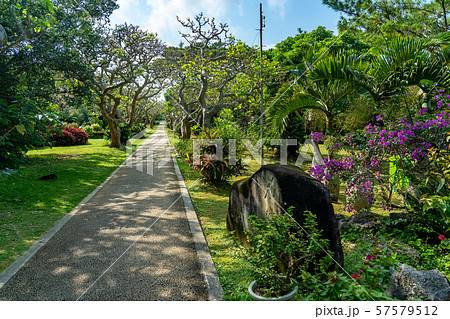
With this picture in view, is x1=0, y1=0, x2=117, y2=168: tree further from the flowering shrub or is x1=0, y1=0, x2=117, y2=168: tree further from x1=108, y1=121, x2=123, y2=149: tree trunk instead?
the flowering shrub

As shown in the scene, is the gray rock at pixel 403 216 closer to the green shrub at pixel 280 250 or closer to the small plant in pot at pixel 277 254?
the green shrub at pixel 280 250

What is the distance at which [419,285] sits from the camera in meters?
2.96

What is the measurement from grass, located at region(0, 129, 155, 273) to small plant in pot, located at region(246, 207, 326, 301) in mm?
3584

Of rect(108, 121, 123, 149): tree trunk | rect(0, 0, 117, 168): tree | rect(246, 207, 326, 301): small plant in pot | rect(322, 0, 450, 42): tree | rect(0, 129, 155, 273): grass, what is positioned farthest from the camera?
rect(108, 121, 123, 149): tree trunk

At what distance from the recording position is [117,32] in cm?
1761

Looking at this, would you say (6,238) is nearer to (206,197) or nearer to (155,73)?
(206,197)

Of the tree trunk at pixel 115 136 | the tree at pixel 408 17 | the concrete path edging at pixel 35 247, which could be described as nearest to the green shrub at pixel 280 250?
the concrete path edging at pixel 35 247

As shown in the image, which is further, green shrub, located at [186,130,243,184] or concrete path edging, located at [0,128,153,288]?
green shrub, located at [186,130,243,184]

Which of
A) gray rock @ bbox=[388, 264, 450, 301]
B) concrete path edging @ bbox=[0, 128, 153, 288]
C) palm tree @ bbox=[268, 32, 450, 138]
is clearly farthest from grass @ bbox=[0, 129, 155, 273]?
palm tree @ bbox=[268, 32, 450, 138]

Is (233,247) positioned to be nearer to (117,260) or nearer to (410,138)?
(117,260)

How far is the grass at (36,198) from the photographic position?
4969 millimetres

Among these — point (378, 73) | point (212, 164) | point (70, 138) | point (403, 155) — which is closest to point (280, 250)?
point (403, 155)

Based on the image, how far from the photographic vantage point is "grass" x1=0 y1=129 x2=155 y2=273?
196 inches

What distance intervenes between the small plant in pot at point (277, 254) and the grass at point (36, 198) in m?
3.58
